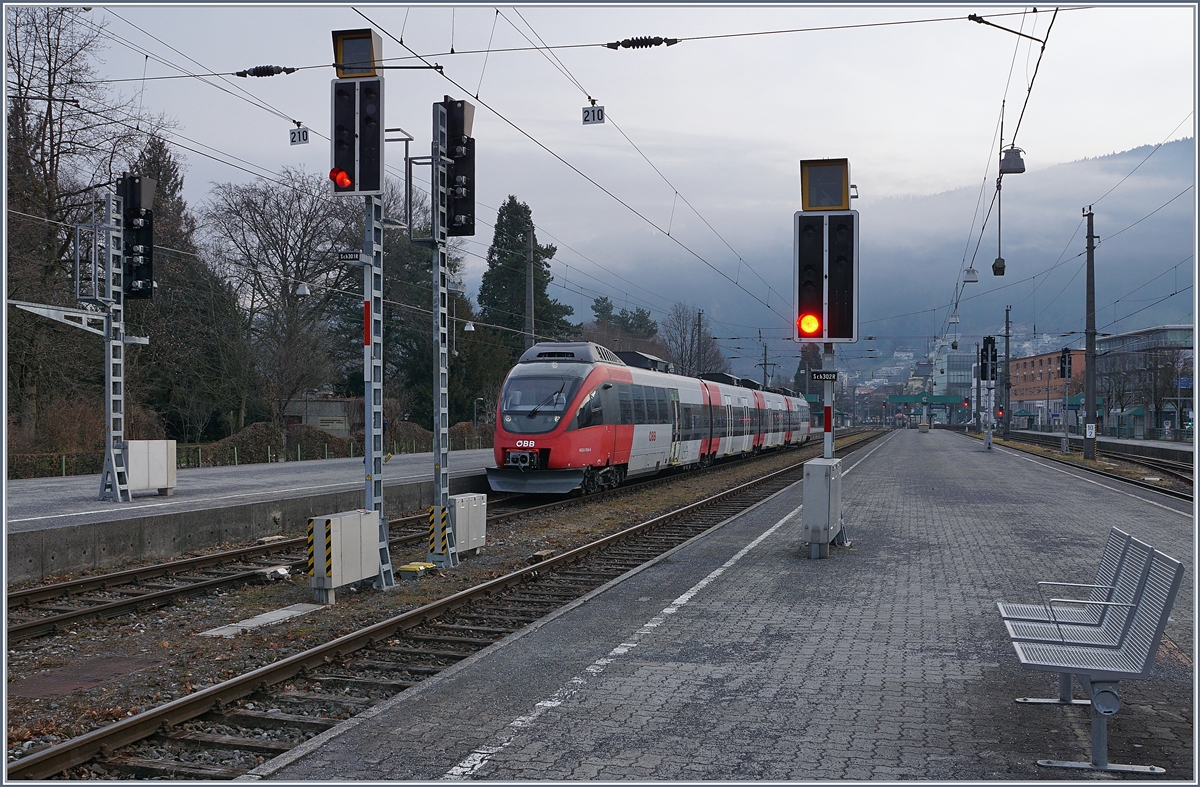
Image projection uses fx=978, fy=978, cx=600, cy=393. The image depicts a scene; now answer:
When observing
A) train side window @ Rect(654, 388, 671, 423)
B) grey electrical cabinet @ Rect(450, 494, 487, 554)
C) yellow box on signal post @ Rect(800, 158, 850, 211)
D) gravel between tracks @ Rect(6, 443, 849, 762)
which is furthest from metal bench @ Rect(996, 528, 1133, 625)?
train side window @ Rect(654, 388, 671, 423)

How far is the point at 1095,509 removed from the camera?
19297 mm

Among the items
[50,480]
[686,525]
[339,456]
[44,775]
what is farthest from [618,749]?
[339,456]

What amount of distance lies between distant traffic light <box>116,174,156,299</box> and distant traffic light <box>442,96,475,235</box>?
810 cm

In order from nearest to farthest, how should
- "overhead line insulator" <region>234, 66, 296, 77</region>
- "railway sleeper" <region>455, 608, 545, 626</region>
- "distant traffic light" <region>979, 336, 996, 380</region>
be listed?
"railway sleeper" <region>455, 608, 545, 626</region> → "overhead line insulator" <region>234, 66, 296, 77</region> → "distant traffic light" <region>979, 336, 996, 380</region>

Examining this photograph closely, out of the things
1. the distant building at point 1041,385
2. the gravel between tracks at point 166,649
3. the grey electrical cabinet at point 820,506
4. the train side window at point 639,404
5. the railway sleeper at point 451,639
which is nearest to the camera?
the gravel between tracks at point 166,649

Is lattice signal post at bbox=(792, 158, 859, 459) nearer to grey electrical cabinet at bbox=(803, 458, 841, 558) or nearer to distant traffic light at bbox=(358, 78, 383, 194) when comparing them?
grey electrical cabinet at bbox=(803, 458, 841, 558)

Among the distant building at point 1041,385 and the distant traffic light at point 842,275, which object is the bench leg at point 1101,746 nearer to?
the distant traffic light at point 842,275

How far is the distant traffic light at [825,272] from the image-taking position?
1235 cm

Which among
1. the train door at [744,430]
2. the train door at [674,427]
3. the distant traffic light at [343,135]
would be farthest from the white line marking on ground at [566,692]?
the train door at [744,430]

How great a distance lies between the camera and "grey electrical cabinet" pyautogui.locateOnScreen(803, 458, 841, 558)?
12.6 m

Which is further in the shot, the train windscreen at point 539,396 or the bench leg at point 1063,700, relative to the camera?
the train windscreen at point 539,396

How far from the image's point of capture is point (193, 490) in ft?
73.4

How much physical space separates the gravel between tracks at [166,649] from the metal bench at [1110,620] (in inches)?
229

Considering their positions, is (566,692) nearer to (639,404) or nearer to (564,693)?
(564,693)
